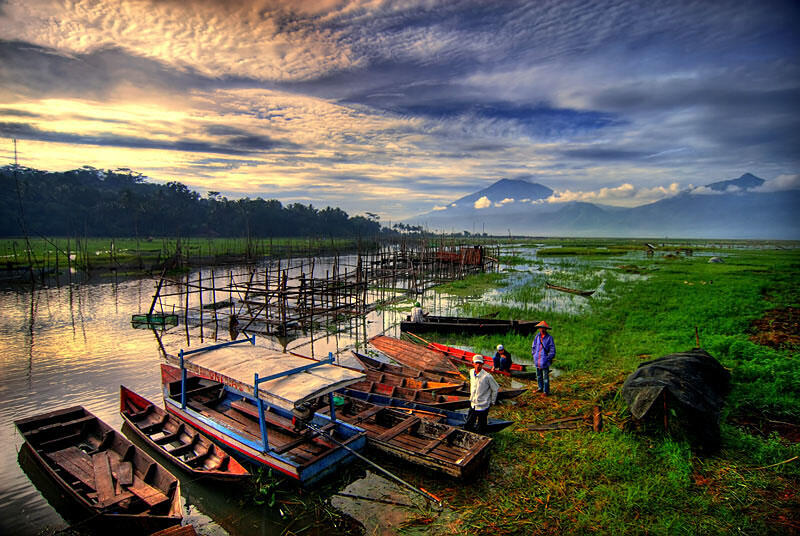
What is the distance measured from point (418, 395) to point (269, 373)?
424cm

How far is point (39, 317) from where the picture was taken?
63.8 ft

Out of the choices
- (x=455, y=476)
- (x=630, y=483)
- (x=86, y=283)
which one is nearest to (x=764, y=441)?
(x=630, y=483)

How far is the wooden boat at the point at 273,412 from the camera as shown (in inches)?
258

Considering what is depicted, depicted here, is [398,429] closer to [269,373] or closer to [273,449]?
[273,449]

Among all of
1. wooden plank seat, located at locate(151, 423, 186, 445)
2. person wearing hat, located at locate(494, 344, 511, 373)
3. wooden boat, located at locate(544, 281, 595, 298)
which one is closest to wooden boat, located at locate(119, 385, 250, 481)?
wooden plank seat, located at locate(151, 423, 186, 445)

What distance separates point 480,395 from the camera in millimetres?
7695

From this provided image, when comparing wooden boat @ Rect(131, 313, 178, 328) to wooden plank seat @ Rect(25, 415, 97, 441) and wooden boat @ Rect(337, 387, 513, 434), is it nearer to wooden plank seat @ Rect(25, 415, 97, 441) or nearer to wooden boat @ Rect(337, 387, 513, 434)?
wooden plank seat @ Rect(25, 415, 97, 441)

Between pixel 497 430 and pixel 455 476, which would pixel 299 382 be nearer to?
pixel 455 476

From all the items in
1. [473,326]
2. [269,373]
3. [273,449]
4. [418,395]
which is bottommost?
[418,395]

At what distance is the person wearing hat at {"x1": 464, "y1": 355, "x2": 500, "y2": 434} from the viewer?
25.0ft

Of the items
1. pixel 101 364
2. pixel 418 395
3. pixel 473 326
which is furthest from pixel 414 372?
pixel 101 364

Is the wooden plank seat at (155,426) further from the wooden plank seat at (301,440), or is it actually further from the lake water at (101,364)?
the wooden plank seat at (301,440)

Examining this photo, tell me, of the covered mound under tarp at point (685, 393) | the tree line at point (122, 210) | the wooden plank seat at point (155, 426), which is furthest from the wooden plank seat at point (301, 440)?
the tree line at point (122, 210)

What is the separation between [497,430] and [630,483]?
2499 millimetres
